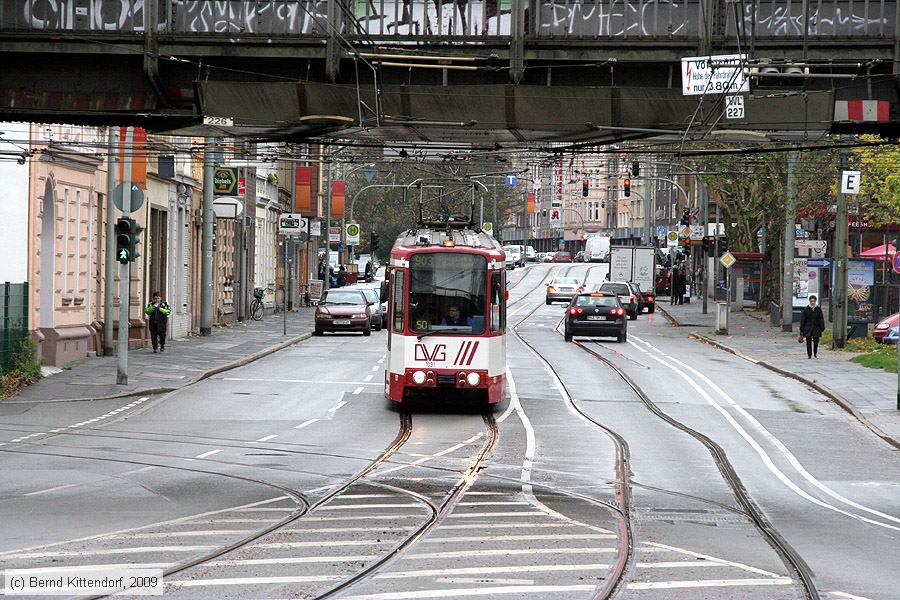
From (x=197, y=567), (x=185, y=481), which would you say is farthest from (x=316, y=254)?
(x=197, y=567)

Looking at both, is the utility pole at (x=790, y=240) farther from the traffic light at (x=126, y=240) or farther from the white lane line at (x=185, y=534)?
the white lane line at (x=185, y=534)

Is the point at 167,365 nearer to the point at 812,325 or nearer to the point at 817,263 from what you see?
the point at 812,325

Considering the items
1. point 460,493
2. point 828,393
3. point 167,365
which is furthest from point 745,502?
point 167,365

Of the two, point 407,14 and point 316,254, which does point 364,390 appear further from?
point 316,254

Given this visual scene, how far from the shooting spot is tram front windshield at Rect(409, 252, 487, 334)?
2505 centimetres

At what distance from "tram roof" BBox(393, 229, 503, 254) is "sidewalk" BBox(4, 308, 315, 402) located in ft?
21.4

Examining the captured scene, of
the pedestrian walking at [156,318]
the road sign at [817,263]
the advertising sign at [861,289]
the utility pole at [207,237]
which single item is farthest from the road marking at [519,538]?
the road sign at [817,263]

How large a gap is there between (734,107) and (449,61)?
3.19 metres

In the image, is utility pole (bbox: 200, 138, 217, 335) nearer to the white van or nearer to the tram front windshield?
the tram front windshield

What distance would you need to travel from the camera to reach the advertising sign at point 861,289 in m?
46.4

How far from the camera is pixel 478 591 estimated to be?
33.6 ft

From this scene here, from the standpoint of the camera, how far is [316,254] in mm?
91000

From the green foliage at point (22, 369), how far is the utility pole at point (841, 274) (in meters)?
23.4

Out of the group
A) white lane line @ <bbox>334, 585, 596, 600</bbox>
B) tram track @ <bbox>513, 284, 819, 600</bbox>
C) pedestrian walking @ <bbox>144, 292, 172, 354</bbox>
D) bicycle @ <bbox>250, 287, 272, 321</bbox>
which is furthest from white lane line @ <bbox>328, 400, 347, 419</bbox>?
bicycle @ <bbox>250, 287, 272, 321</bbox>
